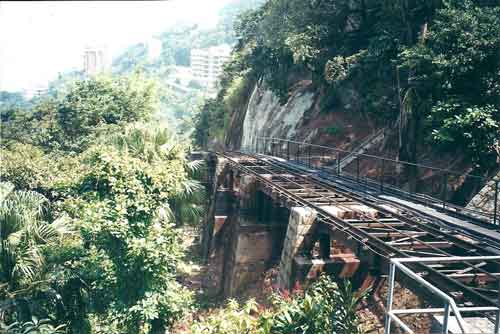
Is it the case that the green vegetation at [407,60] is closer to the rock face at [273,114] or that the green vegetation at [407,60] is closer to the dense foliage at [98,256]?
the rock face at [273,114]

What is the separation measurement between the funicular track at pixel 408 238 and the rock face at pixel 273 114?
14047mm

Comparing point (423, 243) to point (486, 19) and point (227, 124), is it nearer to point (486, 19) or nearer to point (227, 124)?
point (486, 19)

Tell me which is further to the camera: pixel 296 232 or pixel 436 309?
pixel 296 232

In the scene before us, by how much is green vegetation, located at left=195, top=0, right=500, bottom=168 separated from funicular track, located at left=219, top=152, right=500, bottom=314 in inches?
148

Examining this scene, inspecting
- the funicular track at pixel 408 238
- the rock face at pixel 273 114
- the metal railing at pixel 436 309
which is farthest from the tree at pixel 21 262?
the rock face at pixel 273 114

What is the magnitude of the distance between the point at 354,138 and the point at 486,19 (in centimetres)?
1017

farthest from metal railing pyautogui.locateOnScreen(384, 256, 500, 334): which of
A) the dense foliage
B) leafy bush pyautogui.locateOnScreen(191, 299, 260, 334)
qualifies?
the dense foliage

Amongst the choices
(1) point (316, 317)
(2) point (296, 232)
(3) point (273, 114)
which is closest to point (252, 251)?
(2) point (296, 232)

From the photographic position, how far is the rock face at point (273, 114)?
1145 inches

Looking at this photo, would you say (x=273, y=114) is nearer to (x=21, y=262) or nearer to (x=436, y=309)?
(x=21, y=262)

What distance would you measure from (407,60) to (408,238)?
8185 mm

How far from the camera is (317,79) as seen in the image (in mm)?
25984

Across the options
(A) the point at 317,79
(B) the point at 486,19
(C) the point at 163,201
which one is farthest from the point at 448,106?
(A) the point at 317,79

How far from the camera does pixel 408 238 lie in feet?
31.3
